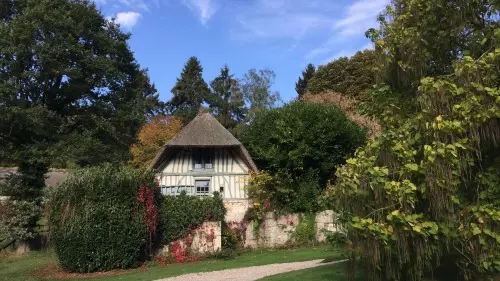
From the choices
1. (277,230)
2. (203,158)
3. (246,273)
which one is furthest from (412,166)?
(203,158)

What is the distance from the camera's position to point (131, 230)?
17.2 meters

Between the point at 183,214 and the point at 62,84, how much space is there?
36.0 feet

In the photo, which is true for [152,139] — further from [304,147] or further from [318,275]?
[318,275]

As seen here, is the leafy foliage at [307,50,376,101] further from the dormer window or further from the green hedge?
the green hedge

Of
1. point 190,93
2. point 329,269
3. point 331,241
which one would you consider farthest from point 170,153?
point 190,93

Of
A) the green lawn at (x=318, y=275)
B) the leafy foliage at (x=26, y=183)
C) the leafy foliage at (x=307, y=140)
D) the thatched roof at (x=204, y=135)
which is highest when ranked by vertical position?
the thatched roof at (x=204, y=135)

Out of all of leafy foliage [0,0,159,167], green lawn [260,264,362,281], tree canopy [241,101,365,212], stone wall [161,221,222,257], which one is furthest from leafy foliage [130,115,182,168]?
green lawn [260,264,362,281]

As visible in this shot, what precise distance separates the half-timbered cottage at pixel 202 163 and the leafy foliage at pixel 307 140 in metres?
5.07

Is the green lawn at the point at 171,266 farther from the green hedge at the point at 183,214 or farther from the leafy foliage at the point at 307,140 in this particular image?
the leafy foliage at the point at 307,140

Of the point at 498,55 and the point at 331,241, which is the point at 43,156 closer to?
the point at 331,241

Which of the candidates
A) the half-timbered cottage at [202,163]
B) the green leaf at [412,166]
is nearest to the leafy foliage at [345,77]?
the half-timbered cottage at [202,163]

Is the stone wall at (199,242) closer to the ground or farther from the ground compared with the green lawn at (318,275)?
farther from the ground

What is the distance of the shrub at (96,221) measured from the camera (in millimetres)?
16766

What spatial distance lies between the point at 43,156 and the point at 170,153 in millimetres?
8304
